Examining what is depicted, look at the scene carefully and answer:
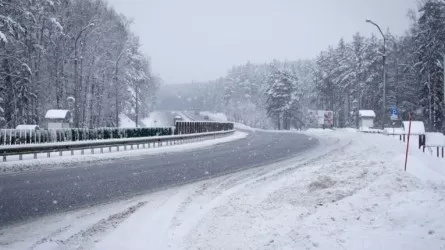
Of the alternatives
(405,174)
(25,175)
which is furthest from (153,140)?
(405,174)

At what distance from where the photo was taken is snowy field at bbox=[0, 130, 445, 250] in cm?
543

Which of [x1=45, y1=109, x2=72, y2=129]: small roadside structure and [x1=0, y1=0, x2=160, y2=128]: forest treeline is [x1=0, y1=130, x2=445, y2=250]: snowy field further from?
[x1=0, y1=0, x2=160, y2=128]: forest treeline

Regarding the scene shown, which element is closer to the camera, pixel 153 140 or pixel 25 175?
pixel 25 175

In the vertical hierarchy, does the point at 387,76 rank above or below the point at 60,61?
above

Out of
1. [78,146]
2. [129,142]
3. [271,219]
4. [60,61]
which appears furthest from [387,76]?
[271,219]

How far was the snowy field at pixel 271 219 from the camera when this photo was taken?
17.8ft

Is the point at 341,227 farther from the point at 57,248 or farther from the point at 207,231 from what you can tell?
the point at 57,248

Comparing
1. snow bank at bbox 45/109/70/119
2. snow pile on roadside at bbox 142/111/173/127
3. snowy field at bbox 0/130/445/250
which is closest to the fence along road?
snow bank at bbox 45/109/70/119

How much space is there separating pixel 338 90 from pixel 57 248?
8364cm

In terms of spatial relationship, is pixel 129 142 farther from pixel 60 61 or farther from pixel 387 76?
pixel 387 76

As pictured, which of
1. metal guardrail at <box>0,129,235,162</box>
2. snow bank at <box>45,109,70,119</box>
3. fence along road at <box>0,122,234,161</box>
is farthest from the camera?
snow bank at <box>45,109,70,119</box>

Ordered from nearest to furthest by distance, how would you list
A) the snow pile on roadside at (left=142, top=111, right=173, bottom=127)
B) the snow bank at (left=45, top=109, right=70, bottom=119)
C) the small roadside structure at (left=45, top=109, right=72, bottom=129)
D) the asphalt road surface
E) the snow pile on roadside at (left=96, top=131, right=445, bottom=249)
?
the snow pile on roadside at (left=96, top=131, right=445, bottom=249) < the asphalt road surface < the small roadside structure at (left=45, top=109, right=72, bottom=129) < the snow bank at (left=45, top=109, right=70, bottom=119) < the snow pile on roadside at (left=142, top=111, right=173, bottom=127)

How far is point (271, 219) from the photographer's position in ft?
22.0

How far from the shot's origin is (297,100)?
81375 mm
